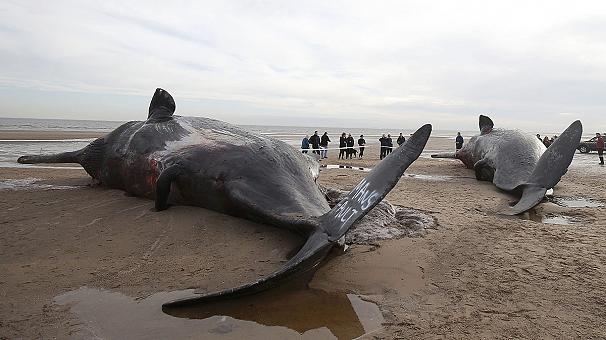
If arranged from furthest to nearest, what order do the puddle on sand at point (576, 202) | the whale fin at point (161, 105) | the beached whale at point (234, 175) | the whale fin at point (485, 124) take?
the whale fin at point (485, 124), the puddle on sand at point (576, 202), the whale fin at point (161, 105), the beached whale at point (234, 175)

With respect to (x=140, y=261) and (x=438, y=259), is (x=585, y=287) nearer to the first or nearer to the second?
(x=438, y=259)

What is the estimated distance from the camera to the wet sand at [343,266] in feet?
11.0

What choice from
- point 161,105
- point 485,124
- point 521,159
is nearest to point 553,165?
point 521,159

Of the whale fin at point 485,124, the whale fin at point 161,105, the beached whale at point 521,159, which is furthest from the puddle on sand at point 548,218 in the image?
the whale fin at point 485,124

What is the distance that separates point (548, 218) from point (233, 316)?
232 inches

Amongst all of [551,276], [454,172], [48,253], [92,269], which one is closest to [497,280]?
[551,276]

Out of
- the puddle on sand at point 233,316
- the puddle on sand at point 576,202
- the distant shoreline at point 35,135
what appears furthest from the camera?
the distant shoreline at point 35,135

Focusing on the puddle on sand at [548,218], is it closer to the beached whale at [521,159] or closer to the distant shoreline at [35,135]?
the beached whale at [521,159]

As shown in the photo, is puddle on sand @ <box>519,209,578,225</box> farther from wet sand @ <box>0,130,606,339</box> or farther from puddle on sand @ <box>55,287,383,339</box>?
puddle on sand @ <box>55,287,383,339</box>

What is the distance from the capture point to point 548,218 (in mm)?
7074

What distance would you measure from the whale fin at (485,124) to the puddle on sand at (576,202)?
4475 mm

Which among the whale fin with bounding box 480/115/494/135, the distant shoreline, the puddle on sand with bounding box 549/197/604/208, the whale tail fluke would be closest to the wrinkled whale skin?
the whale tail fluke

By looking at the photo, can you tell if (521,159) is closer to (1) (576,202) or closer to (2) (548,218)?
(1) (576,202)

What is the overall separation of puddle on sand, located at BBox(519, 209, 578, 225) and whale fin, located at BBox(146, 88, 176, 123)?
6250 millimetres
